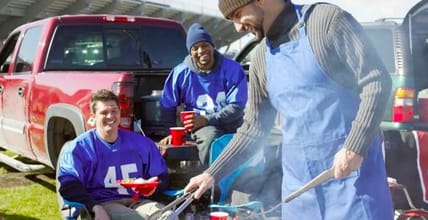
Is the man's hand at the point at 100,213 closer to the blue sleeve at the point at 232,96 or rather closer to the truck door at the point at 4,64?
the blue sleeve at the point at 232,96

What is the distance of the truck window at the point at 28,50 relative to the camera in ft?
17.9

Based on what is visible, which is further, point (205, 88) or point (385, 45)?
point (385, 45)

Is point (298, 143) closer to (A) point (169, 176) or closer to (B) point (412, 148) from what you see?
(A) point (169, 176)

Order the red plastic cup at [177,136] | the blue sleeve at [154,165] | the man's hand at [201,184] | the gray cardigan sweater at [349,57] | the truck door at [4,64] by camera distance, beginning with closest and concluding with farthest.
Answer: the gray cardigan sweater at [349,57]
the man's hand at [201,184]
the blue sleeve at [154,165]
the red plastic cup at [177,136]
the truck door at [4,64]

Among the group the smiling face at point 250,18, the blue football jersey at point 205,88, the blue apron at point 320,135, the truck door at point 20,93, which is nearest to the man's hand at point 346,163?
the blue apron at point 320,135

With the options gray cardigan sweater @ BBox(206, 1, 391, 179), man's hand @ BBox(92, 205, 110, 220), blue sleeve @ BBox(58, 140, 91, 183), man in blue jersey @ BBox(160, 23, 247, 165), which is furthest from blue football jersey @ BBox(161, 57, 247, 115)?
gray cardigan sweater @ BBox(206, 1, 391, 179)

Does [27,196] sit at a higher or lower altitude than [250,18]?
lower

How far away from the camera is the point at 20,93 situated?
5.57 meters

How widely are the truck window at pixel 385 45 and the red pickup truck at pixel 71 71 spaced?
1.83m

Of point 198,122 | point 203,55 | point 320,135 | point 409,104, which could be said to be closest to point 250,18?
point 320,135

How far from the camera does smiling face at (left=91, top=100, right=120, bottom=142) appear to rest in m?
3.62

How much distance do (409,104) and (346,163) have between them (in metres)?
2.78

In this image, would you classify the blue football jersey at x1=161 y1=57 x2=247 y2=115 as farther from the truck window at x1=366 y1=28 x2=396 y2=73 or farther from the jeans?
the truck window at x1=366 y1=28 x2=396 y2=73

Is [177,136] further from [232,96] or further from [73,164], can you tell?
[73,164]
